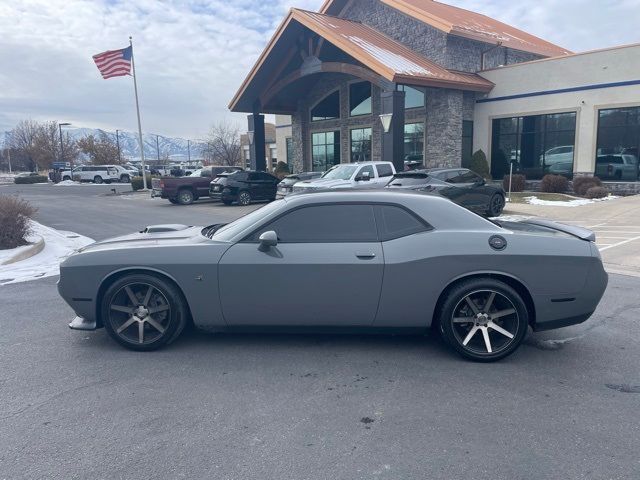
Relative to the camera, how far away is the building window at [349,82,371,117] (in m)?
26.0

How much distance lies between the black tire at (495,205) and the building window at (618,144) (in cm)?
810

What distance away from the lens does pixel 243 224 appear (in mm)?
4672

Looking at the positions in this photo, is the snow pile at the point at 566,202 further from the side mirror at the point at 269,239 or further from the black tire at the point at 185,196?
the side mirror at the point at 269,239

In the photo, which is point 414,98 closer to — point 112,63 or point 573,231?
point 112,63

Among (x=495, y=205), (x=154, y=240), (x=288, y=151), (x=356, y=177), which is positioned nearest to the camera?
(x=154, y=240)

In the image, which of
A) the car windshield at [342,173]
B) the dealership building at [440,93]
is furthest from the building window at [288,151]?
the car windshield at [342,173]

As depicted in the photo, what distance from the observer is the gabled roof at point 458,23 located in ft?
71.1

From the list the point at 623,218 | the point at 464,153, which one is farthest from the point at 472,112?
the point at 623,218

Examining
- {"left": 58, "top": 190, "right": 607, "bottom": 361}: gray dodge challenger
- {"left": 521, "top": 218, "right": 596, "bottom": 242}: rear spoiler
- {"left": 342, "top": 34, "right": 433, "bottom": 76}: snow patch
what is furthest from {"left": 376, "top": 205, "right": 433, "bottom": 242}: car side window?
{"left": 342, "top": 34, "right": 433, "bottom": 76}: snow patch

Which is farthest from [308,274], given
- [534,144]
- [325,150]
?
[325,150]

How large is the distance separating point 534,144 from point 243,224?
20.6 metres

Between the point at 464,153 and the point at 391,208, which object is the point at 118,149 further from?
the point at 391,208

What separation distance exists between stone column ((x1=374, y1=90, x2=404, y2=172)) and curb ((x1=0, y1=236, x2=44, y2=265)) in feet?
42.9

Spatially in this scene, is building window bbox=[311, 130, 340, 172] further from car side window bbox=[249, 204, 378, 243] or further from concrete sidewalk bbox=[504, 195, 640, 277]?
car side window bbox=[249, 204, 378, 243]
